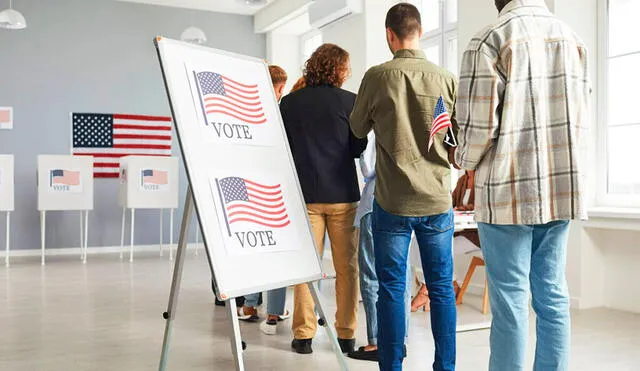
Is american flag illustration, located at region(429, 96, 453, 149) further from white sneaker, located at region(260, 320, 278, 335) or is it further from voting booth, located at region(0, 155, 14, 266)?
voting booth, located at region(0, 155, 14, 266)

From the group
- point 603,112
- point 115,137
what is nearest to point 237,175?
point 603,112

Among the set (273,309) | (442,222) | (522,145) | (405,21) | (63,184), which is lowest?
(273,309)

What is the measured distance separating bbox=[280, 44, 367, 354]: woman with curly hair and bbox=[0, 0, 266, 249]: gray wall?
18.9ft

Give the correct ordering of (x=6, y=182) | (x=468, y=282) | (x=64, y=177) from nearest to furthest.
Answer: (x=468, y=282), (x=6, y=182), (x=64, y=177)

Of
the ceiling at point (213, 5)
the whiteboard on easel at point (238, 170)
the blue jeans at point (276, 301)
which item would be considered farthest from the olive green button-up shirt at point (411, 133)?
the ceiling at point (213, 5)

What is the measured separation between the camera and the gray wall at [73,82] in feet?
25.4

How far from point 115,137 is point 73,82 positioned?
0.81m

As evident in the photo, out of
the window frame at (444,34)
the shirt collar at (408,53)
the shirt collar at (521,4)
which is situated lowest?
the shirt collar at (408,53)

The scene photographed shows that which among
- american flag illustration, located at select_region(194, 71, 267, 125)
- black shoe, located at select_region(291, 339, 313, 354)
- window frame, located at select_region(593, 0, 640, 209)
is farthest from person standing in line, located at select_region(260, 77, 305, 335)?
window frame, located at select_region(593, 0, 640, 209)

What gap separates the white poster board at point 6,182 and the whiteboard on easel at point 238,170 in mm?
4960

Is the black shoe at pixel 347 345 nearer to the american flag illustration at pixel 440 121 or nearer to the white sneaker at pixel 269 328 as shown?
the white sneaker at pixel 269 328

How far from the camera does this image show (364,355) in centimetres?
294

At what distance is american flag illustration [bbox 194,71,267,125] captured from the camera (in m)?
2.32

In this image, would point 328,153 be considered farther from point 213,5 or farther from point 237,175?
point 213,5
